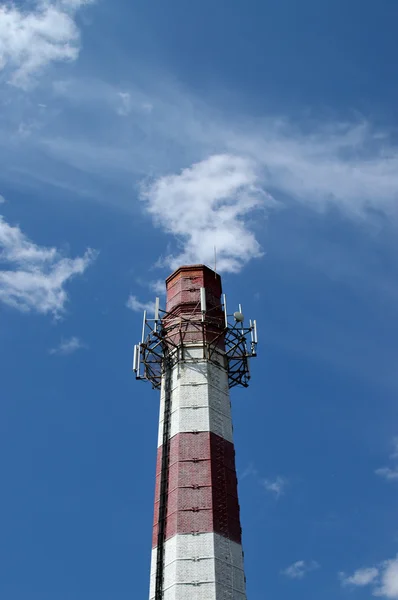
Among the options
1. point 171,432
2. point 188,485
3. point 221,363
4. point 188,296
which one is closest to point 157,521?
point 188,485

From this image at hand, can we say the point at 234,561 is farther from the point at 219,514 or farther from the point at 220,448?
the point at 220,448

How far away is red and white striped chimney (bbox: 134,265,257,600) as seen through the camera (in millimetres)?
40156

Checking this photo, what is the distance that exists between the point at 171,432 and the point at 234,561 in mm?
9377

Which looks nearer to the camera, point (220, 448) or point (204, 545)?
point (204, 545)

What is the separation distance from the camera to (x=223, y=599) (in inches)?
1545

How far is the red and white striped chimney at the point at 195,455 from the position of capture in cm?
4016

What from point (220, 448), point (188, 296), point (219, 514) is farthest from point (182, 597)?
point (188, 296)

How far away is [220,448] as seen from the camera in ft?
149

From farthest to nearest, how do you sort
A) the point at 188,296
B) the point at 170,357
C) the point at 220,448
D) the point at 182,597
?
the point at 188,296
the point at 170,357
the point at 220,448
the point at 182,597

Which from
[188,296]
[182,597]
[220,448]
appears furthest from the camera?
[188,296]

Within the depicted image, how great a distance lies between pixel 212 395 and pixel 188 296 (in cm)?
925

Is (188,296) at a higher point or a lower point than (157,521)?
higher

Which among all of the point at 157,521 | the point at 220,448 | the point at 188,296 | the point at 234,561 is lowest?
the point at 234,561

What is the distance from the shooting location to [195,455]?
146 feet
